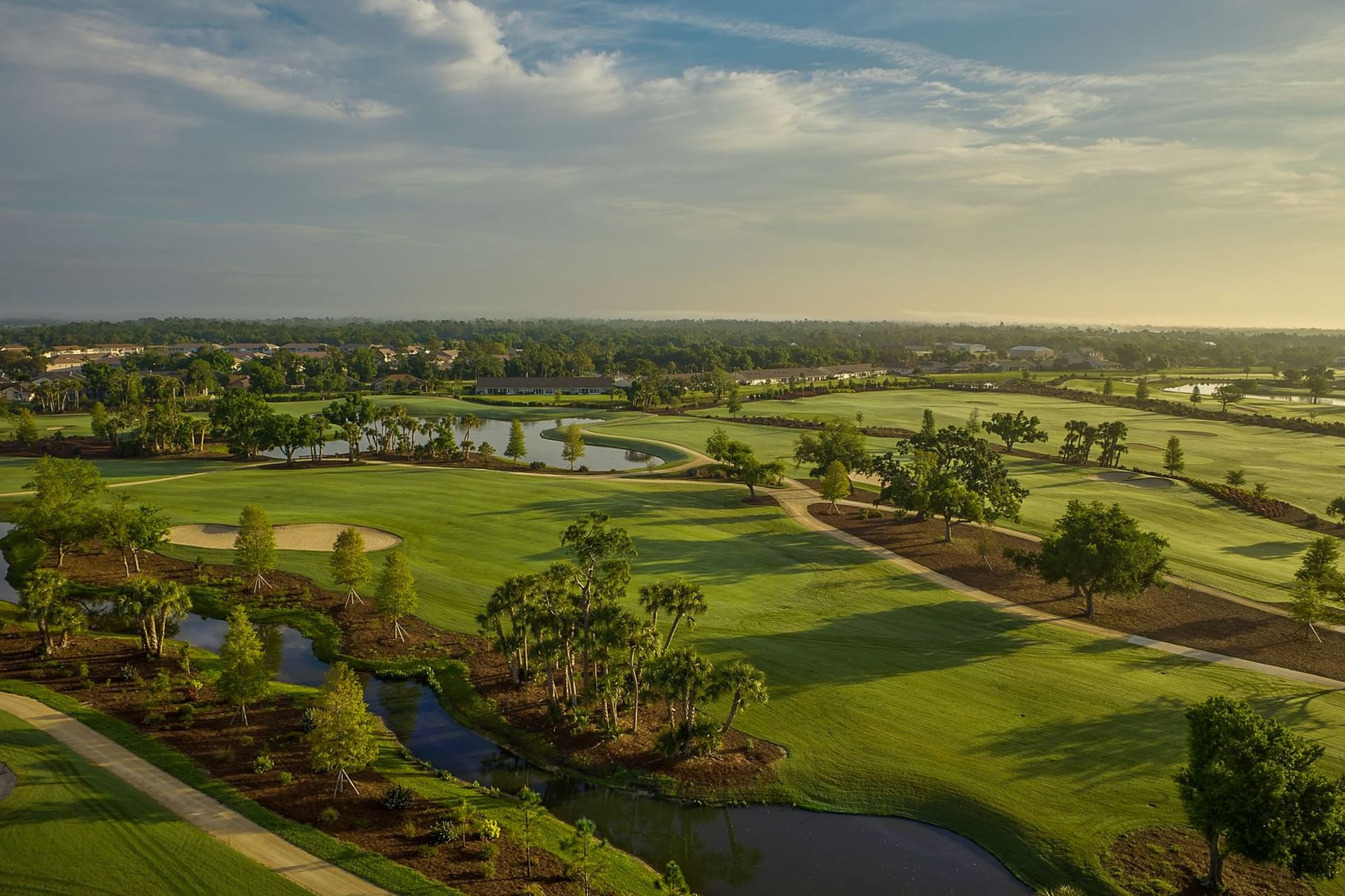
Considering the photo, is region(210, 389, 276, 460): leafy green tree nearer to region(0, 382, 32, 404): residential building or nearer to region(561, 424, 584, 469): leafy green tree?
region(561, 424, 584, 469): leafy green tree


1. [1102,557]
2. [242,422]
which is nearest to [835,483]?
[1102,557]

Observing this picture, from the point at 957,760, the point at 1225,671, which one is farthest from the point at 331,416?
the point at 1225,671

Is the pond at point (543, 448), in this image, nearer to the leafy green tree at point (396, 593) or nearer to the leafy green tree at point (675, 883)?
the leafy green tree at point (396, 593)

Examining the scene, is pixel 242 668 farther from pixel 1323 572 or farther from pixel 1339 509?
pixel 1339 509

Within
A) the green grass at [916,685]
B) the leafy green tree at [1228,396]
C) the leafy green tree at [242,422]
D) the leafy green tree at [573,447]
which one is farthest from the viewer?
the leafy green tree at [1228,396]

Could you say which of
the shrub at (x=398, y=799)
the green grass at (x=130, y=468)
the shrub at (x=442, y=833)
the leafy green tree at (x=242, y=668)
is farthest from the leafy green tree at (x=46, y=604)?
the green grass at (x=130, y=468)

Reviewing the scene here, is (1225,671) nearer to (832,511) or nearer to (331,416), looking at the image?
(832,511)

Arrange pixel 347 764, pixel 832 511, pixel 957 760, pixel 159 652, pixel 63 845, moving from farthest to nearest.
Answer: pixel 832 511, pixel 159 652, pixel 957 760, pixel 347 764, pixel 63 845

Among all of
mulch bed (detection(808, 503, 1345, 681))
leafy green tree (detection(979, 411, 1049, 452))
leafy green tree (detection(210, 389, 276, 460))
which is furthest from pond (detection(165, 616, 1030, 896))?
leafy green tree (detection(979, 411, 1049, 452))
